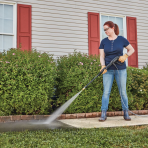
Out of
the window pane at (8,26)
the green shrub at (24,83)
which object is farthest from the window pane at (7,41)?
the green shrub at (24,83)

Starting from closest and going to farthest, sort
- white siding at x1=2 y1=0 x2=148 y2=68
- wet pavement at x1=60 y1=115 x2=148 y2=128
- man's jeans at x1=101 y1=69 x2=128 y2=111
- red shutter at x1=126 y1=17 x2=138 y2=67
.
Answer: wet pavement at x1=60 y1=115 x2=148 y2=128, man's jeans at x1=101 y1=69 x2=128 y2=111, white siding at x1=2 y1=0 x2=148 y2=68, red shutter at x1=126 y1=17 x2=138 y2=67

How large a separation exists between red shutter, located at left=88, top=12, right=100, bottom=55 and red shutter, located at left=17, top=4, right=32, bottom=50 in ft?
6.84

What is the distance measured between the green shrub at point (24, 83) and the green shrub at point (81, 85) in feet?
1.39

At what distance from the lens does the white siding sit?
689 cm

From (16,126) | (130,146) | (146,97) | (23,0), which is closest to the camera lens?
(130,146)

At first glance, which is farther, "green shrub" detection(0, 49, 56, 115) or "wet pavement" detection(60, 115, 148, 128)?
"green shrub" detection(0, 49, 56, 115)

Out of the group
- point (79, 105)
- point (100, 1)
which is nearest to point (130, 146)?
point (79, 105)

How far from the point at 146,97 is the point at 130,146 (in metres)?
3.41

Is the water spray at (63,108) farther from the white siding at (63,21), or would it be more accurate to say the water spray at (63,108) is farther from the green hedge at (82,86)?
the white siding at (63,21)

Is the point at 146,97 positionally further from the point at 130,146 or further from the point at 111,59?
the point at 130,146

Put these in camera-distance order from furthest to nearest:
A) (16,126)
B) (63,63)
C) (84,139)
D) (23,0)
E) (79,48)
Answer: (79,48)
(23,0)
(63,63)
(16,126)
(84,139)

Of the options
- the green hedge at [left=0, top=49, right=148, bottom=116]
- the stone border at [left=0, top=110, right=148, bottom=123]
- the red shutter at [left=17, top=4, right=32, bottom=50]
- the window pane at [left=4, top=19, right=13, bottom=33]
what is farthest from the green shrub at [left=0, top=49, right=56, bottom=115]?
the window pane at [left=4, top=19, right=13, bottom=33]

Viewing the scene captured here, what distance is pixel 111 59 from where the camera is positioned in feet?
14.6

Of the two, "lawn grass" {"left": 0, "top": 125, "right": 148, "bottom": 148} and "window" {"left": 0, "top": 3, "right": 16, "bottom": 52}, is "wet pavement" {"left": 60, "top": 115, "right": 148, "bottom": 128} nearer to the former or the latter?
"lawn grass" {"left": 0, "top": 125, "right": 148, "bottom": 148}
